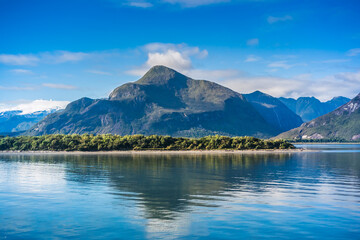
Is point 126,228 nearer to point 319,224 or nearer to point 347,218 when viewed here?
point 319,224

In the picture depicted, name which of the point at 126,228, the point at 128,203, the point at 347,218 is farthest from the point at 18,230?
the point at 347,218

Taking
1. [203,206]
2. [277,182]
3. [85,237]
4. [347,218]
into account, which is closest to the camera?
[85,237]

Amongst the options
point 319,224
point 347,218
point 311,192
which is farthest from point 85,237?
point 311,192

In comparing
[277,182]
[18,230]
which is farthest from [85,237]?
[277,182]

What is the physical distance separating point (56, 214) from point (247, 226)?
70.4ft

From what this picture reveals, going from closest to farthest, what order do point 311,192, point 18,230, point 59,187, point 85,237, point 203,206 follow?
point 85,237
point 18,230
point 203,206
point 311,192
point 59,187

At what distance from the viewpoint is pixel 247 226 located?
3281cm

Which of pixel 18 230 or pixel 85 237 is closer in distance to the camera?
pixel 85 237

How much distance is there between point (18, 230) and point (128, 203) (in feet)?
46.9

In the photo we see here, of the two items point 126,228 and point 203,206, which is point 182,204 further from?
point 126,228

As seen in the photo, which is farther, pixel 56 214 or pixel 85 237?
pixel 56 214

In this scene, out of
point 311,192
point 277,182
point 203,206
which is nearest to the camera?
point 203,206

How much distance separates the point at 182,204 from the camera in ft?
139

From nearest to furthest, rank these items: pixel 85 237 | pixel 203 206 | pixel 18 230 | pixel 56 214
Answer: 1. pixel 85 237
2. pixel 18 230
3. pixel 56 214
4. pixel 203 206
